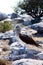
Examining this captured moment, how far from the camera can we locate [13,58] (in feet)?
39.1

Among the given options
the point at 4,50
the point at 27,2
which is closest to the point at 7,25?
the point at 4,50

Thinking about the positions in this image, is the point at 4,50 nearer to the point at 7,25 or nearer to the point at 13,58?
the point at 13,58

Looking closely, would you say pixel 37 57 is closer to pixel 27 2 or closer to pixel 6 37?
pixel 6 37

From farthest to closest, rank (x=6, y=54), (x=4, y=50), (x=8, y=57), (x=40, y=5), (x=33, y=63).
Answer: (x=40, y=5), (x=4, y=50), (x=6, y=54), (x=8, y=57), (x=33, y=63)

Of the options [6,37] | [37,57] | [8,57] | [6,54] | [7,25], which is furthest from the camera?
[7,25]

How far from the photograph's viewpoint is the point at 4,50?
1443 cm

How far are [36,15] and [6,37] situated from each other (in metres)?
22.8

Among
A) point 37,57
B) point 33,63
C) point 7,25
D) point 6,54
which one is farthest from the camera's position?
point 7,25

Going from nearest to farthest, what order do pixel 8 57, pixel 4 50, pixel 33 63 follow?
pixel 33 63 < pixel 8 57 < pixel 4 50

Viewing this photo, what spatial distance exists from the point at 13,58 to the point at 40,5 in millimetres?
30372

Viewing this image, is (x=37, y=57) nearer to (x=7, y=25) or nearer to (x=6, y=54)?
(x=6, y=54)

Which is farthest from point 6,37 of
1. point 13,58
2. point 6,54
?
point 13,58

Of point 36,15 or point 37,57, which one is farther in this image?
point 36,15

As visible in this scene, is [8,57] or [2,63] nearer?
[2,63]
